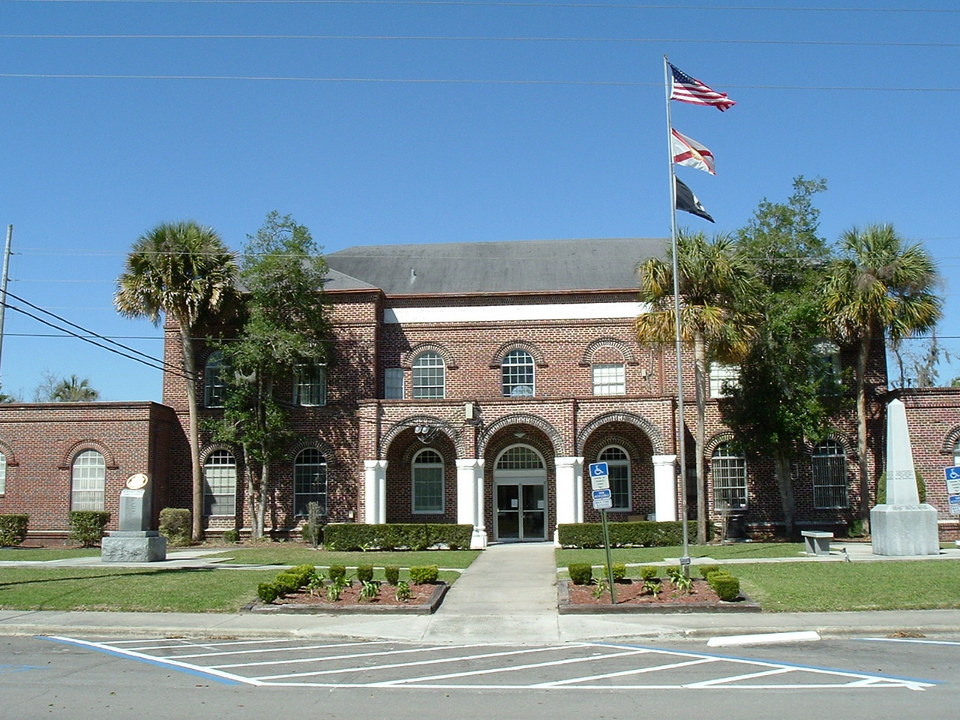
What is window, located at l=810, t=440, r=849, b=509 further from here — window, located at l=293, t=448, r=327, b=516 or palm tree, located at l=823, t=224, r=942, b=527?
window, located at l=293, t=448, r=327, b=516

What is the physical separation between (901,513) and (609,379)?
1153cm

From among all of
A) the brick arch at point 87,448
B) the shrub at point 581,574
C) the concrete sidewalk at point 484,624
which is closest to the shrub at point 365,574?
the concrete sidewalk at point 484,624

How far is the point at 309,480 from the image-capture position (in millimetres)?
31703

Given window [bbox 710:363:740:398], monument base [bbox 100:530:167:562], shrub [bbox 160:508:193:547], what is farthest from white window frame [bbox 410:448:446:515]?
monument base [bbox 100:530:167:562]

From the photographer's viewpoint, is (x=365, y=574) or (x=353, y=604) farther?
(x=365, y=574)

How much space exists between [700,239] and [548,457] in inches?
384

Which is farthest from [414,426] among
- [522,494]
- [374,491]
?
[522,494]

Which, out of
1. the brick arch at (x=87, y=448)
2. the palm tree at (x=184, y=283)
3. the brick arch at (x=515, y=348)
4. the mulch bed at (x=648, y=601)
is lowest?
the mulch bed at (x=648, y=601)

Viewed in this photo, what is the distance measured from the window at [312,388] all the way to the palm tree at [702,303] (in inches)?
449

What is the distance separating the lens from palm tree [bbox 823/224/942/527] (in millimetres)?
28172

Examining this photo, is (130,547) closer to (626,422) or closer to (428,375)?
(428,375)

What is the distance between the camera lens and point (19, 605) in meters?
16.0

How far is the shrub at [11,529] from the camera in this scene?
29484mm

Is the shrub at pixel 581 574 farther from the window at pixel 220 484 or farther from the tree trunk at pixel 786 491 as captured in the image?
the window at pixel 220 484
